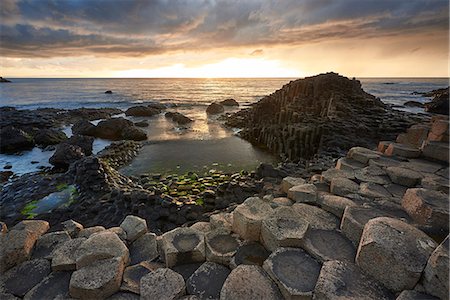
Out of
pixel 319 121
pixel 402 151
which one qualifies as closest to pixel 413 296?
pixel 402 151

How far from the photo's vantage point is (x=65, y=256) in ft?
10.5

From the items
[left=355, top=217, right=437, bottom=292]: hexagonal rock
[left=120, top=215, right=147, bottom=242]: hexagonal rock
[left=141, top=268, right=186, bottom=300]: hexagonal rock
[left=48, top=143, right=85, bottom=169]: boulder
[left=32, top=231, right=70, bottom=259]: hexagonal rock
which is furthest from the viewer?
[left=48, top=143, right=85, bottom=169]: boulder

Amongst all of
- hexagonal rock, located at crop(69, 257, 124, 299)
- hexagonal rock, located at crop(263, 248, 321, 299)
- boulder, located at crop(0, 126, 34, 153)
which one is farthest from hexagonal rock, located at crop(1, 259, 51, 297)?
boulder, located at crop(0, 126, 34, 153)

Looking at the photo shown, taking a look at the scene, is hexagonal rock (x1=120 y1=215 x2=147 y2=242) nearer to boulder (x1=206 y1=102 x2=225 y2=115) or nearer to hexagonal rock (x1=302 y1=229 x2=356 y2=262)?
hexagonal rock (x1=302 y1=229 x2=356 y2=262)

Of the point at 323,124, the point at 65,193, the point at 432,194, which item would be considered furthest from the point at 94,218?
the point at 323,124

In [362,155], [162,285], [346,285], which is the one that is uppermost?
[362,155]

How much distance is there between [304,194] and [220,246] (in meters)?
1.80

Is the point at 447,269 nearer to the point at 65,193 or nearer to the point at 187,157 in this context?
the point at 65,193

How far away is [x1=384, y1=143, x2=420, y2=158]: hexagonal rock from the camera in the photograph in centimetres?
552

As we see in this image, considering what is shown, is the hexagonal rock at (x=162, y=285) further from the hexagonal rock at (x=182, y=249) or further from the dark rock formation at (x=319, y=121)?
the dark rock formation at (x=319, y=121)

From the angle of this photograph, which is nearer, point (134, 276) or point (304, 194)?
point (134, 276)

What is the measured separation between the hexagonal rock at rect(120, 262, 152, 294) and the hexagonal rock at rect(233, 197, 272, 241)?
135 centimetres

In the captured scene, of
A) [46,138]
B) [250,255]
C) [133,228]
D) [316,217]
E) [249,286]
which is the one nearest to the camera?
[249,286]

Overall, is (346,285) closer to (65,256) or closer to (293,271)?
(293,271)
